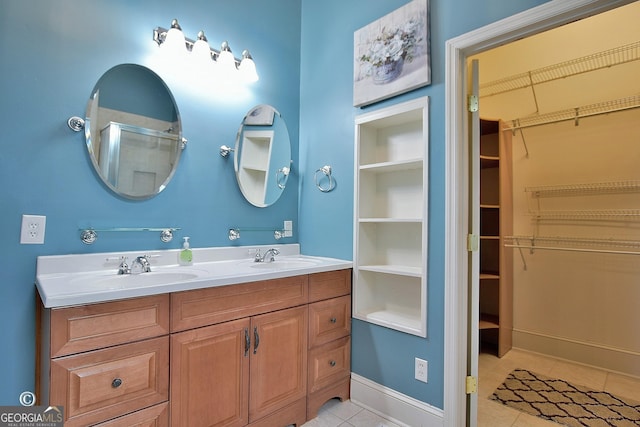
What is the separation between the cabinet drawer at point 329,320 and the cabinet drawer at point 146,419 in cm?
75

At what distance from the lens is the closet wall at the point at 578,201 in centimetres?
232

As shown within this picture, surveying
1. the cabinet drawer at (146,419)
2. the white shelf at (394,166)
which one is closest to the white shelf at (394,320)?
the white shelf at (394,166)

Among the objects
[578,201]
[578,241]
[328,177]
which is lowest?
[578,241]

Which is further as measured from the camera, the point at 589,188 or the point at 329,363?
the point at 589,188

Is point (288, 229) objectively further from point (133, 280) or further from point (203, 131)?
point (133, 280)

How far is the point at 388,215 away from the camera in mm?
2061

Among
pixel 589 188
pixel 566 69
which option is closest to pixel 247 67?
pixel 566 69

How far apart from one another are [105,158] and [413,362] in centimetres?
190

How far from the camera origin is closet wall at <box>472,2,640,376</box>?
2.32m

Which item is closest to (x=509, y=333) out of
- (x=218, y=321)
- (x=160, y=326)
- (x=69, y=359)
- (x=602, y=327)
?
(x=602, y=327)

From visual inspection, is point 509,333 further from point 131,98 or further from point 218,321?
point 131,98

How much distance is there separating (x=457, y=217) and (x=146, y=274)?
155 centimetres

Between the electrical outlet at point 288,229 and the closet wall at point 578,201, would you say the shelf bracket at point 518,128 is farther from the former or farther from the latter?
the electrical outlet at point 288,229

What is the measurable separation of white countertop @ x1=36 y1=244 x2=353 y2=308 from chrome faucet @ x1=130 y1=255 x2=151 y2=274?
0.03 meters
